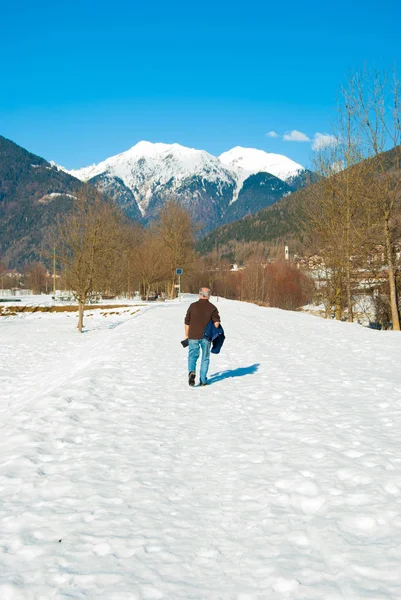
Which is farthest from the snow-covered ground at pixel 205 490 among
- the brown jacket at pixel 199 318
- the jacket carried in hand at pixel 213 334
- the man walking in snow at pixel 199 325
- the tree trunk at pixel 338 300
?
the tree trunk at pixel 338 300

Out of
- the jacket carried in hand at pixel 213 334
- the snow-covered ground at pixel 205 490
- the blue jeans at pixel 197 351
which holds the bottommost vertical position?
→ the snow-covered ground at pixel 205 490

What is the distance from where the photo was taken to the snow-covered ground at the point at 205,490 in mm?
3361

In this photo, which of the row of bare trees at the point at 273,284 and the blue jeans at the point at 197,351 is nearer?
the blue jeans at the point at 197,351

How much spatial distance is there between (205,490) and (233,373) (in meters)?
6.69

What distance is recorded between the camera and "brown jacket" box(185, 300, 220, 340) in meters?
9.98

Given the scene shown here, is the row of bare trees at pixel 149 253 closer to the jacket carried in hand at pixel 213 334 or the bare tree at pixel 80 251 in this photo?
the bare tree at pixel 80 251

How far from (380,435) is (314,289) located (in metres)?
24.9

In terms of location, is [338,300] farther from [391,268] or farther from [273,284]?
[273,284]

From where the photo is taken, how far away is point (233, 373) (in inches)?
454

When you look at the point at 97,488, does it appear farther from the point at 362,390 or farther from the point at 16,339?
the point at 16,339

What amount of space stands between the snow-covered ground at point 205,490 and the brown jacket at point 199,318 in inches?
46.6

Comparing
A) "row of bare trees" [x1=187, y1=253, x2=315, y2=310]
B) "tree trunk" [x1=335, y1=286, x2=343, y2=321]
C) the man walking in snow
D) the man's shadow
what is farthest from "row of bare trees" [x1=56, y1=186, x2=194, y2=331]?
the man walking in snow

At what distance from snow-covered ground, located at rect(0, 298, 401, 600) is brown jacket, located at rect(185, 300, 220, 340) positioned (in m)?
1.18

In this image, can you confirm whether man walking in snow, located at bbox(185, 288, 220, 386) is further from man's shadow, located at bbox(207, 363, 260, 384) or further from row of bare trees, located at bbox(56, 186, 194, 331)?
row of bare trees, located at bbox(56, 186, 194, 331)
